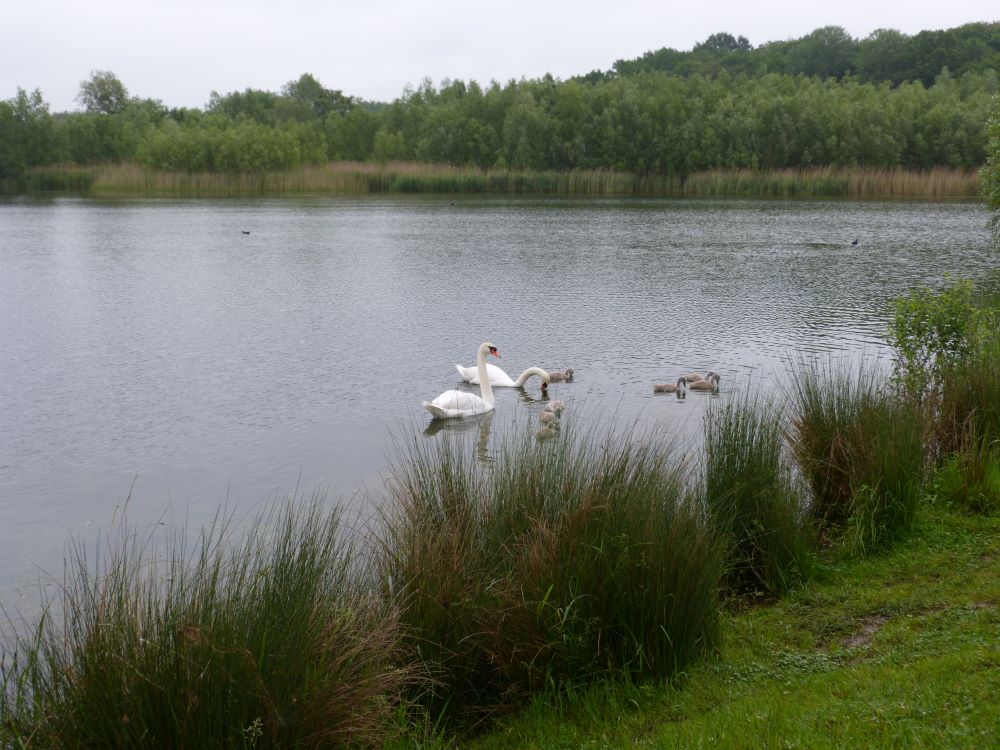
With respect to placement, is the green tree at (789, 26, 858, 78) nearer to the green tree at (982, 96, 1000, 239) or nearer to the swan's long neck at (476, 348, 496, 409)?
the green tree at (982, 96, 1000, 239)

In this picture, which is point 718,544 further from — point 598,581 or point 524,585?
point 524,585

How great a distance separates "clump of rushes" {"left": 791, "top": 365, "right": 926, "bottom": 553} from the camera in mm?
6164

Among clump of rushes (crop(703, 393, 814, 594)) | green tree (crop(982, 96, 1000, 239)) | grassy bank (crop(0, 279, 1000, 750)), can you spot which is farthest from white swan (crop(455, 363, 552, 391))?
green tree (crop(982, 96, 1000, 239))

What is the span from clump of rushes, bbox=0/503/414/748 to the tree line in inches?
2469

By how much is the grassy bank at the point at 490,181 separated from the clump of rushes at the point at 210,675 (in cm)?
5799

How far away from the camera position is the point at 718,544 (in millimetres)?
4875

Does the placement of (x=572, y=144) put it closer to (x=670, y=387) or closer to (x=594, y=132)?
(x=594, y=132)

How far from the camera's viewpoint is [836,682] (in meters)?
4.17

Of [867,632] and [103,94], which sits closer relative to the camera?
[867,632]

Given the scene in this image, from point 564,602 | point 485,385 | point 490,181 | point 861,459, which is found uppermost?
point 490,181

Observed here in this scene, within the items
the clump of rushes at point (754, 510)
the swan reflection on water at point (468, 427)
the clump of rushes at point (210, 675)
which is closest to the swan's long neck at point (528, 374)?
the swan reflection on water at point (468, 427)

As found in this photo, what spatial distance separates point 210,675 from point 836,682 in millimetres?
2688

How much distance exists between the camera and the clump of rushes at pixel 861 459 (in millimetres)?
6164

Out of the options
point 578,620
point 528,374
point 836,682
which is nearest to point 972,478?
point 836,682
